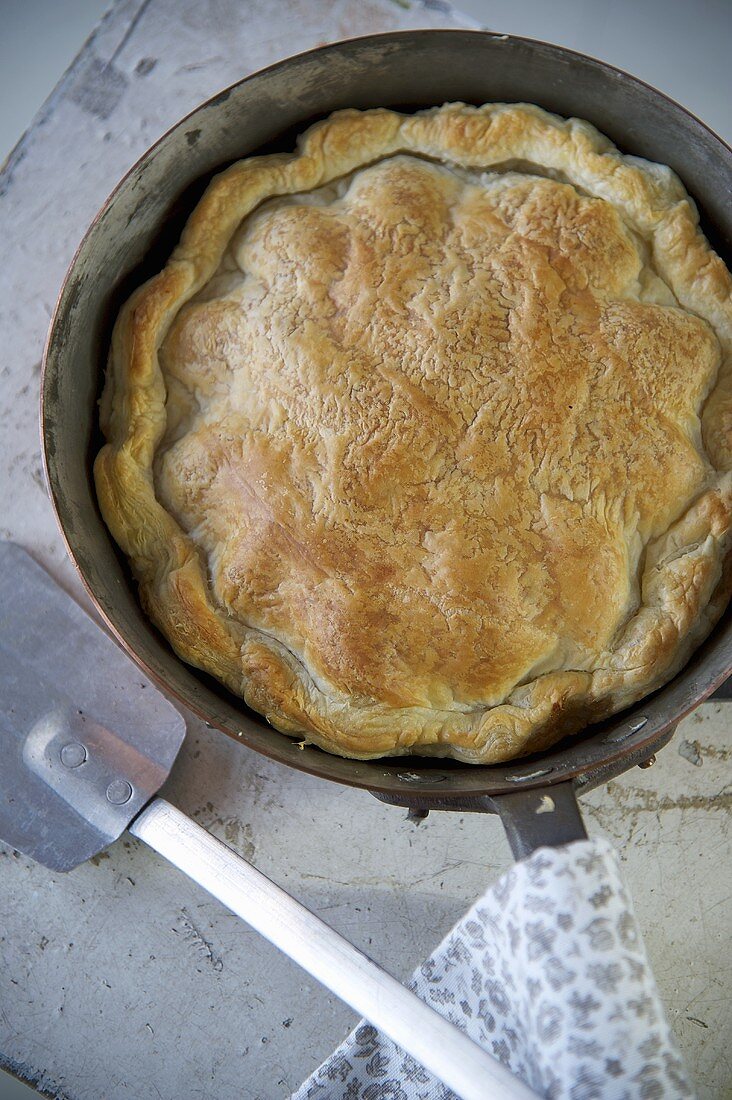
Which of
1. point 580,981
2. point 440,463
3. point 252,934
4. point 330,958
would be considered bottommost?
point 252,934

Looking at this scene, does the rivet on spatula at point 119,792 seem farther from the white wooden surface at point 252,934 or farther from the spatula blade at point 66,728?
the white wooden surface at point 252,934

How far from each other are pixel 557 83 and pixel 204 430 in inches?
29.4

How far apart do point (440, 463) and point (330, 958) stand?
68cm

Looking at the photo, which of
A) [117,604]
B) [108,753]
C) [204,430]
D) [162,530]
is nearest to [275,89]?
[204,430]

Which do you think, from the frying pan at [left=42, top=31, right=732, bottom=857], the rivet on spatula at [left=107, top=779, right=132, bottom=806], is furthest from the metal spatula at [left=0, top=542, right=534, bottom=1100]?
the frying pan at [left=42, top=31, right=732, bottom=857]

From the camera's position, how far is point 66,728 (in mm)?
1460

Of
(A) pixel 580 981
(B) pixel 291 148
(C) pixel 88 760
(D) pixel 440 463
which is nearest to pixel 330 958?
(A) pixel 580 981

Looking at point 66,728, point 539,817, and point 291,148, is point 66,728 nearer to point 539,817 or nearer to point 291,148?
point 539,817

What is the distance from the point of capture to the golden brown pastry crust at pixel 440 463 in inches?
47.3

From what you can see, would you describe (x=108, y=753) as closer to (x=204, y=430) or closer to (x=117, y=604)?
(x=117, y=604)

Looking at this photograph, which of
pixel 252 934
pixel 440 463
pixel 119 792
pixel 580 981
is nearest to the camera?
pixel 580 981

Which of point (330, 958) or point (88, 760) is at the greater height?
point (330, 958)

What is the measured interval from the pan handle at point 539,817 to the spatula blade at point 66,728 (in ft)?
1.95

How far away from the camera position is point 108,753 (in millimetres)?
1442
